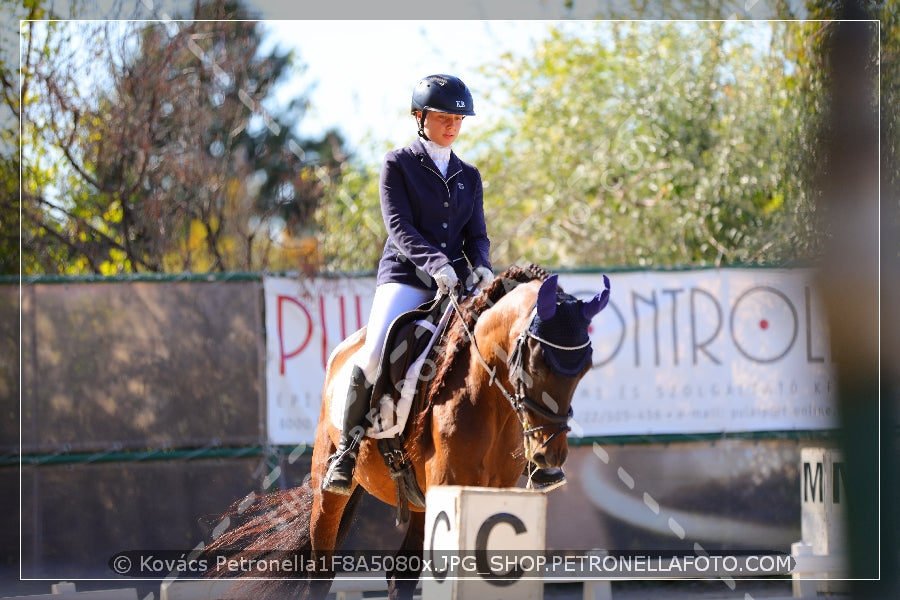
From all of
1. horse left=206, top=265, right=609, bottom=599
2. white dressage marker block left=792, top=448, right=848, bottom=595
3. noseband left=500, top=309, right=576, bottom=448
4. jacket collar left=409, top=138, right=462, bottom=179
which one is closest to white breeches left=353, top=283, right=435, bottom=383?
horse left=206, top=265, right=609, bottom=599

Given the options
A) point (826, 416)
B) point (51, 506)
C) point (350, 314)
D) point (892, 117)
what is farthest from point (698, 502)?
point (51, 506)

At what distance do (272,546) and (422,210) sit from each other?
7.44 feet

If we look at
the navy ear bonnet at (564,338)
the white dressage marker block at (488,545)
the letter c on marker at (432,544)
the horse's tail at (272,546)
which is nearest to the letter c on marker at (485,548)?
the white dressage marker block at (488,545)

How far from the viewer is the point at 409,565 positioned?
5777mm

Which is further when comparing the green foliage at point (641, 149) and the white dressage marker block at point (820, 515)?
the green foliage at point (641, 149)

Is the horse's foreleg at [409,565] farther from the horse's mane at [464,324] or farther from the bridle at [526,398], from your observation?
the bridle at [526,398]

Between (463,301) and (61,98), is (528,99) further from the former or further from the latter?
(463,301)

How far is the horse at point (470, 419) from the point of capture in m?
4.21

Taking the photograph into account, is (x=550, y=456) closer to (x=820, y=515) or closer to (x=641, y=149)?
(x=820, y=515)

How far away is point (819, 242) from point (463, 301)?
2.22 meters

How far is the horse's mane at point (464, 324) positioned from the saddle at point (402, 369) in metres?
0.09

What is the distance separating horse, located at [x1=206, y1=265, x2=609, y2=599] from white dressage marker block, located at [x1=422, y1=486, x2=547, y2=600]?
0.32 m

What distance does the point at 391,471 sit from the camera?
5.09 m

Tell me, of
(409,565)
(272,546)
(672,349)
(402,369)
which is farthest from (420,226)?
(672,349)
